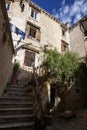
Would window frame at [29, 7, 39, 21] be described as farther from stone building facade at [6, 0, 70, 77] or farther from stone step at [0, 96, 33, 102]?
stone step at [0, 96, 33, 102]

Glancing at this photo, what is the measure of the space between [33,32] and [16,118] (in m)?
11.2

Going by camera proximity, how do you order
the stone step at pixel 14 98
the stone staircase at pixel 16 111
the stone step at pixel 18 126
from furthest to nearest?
the stone step at pixel 14 98 < the stone staircase at pixel 16 111 < the stone step at pixel 18 126

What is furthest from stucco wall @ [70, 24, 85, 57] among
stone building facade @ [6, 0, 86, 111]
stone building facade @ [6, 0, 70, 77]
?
stone building facade @ [6, 0, 70, 77]

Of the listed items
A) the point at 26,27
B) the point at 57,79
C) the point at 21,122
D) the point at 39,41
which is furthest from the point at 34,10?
the point at 21,122

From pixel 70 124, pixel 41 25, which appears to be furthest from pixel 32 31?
pixel 70 124

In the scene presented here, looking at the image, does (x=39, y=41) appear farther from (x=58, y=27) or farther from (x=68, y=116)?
(x=68, y=116)

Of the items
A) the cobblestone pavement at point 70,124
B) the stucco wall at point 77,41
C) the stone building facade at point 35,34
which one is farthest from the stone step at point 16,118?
the stucco wall at point 77,41

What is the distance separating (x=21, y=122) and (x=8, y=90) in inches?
99.9

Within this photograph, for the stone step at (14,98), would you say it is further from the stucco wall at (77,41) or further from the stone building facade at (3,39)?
the stucco wall at (77,41)

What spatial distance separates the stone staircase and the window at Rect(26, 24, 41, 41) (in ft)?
27.0

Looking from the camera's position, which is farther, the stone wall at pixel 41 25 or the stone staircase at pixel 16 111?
the stone wall at pixel 41 25

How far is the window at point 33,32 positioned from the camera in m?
14.0

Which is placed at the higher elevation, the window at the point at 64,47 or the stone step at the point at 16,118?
the window at the point at 64,47

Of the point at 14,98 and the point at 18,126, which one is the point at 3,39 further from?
the point at 18,126
